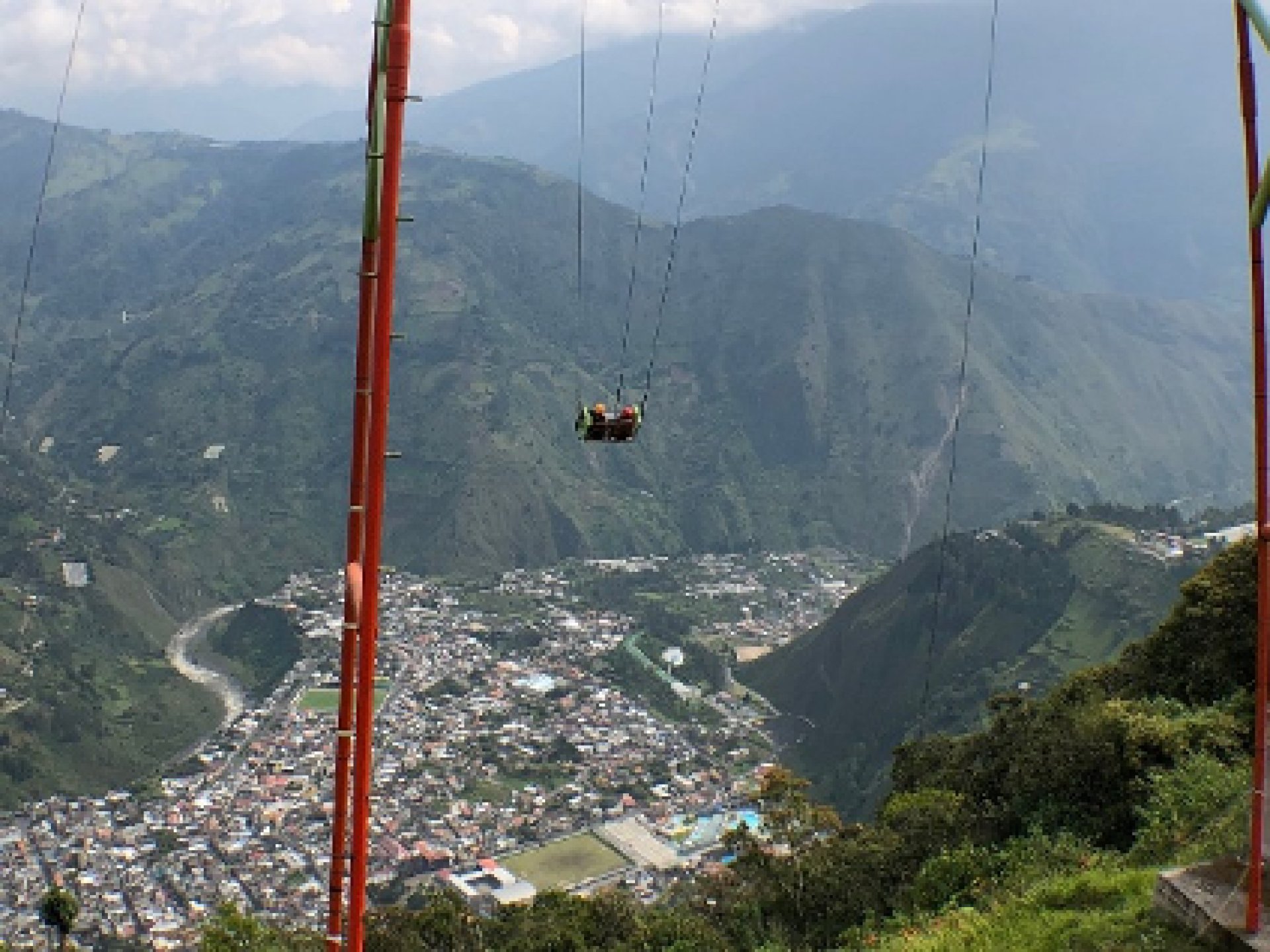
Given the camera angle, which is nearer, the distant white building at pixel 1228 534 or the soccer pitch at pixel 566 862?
the soccer pitch at pixel 566 862

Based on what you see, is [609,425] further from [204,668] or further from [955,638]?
[204,668]

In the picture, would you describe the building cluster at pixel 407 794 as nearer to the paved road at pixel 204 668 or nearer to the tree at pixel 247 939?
the paved road at pixel 204 668

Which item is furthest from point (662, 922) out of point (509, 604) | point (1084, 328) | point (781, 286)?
point (1084, 328)

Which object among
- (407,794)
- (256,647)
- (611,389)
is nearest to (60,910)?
(407,794)

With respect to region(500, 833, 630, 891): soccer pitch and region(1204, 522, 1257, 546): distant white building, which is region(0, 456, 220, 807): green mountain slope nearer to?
region(500, 833, 630, 891): soccer pitch

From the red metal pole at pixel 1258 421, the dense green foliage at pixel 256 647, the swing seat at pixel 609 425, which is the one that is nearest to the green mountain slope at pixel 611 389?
the dense green foliage at pixel 256 647

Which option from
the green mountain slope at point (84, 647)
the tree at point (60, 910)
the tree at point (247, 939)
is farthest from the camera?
the green mountain slope at point (84, 647)
